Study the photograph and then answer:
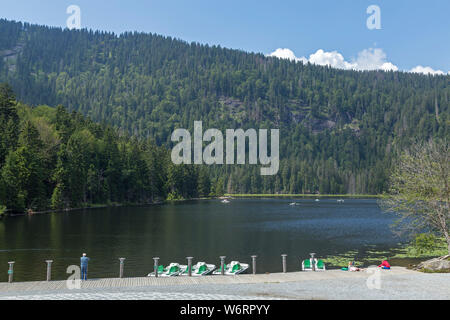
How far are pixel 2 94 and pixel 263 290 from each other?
11824cm

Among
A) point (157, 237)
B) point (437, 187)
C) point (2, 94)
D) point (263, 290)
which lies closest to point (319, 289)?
point (263, 290)

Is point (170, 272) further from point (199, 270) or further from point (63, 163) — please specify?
point (63, 163)

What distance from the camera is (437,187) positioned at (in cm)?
3775

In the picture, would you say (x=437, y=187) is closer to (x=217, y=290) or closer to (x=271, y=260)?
(x=271, y=260)

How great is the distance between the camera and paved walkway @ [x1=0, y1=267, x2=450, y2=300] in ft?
75.3

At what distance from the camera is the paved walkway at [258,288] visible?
75.3 ft

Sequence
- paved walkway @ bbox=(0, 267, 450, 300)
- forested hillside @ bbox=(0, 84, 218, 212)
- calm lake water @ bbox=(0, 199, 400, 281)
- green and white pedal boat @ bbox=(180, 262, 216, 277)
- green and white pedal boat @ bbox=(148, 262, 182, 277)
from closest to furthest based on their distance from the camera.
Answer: paved walkway @ bbox=(0, 267, 450, 300) → green and white pedal boat @ bbox=(148, 262, 182, 277) → green and white pedal boat @ bbox=(180, 262, 216, 277) → calm lake water @ bbox=(0, 199, 400, 281) → forested hillside @ bbox=(0, 84, 218, 212)

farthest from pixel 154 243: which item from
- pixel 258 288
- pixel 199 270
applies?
pixel 258 288

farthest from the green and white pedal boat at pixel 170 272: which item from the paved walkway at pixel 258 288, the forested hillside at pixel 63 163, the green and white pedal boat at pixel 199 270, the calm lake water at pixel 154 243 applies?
the forested hillside at pixel 63 163

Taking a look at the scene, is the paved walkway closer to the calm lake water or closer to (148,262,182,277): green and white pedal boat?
(148,262,182,277): green and white pedal boat

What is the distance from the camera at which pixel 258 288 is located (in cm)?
2573

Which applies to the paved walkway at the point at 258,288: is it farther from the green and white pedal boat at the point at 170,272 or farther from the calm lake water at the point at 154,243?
the calm lake water at the point at 154,243

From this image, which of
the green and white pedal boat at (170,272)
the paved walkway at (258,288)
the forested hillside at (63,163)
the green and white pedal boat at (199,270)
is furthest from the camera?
the forested hillside at (63,163)

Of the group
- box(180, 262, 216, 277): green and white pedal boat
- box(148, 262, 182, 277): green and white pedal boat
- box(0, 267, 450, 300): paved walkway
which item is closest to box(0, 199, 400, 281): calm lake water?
box(148, 262, 182, 277): green and white pedal boat
